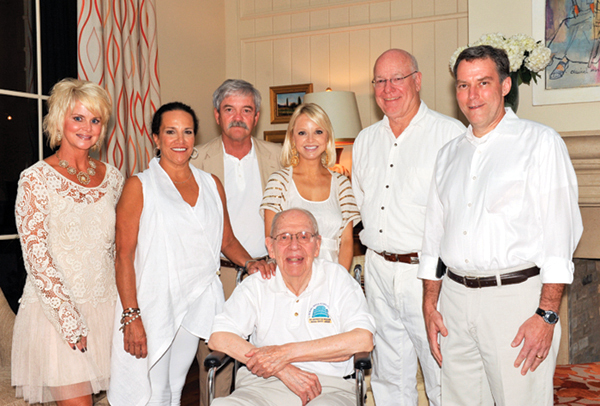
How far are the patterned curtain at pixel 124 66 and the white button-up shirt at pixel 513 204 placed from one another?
8.15 ft

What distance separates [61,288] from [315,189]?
1176 millimetres

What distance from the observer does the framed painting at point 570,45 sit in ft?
10.9

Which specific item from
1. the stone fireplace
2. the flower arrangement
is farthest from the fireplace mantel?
the flower arrangement

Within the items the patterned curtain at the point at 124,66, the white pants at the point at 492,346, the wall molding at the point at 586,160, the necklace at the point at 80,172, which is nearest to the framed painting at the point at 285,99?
the patterned curtain at the point at 124,66

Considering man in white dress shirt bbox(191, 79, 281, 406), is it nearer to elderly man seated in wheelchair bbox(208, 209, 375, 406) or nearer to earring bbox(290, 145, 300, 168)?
earring bbox(290, 145, 300, 168)

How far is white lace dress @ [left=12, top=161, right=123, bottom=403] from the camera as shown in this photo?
202cm

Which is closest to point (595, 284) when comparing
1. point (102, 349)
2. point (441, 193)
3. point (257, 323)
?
point (441, 193)

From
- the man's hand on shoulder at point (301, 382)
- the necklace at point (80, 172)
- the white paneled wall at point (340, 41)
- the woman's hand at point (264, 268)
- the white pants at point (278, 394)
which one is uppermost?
the white paneled wall at point (340, 41)

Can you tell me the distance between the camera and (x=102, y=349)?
220 cm

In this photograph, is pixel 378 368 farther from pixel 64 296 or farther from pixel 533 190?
pixel 64 296

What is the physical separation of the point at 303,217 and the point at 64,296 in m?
0.95

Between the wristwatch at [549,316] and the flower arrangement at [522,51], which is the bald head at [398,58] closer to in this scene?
the flower arrangement at [522,51]

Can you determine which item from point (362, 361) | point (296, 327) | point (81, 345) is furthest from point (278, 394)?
point (81, 345)

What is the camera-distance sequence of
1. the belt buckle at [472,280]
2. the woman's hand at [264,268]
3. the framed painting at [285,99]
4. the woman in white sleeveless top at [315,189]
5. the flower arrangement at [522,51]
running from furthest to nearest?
1. the framed painting at [285,99]
2. the flower arrangement at [522,51]
3. the woman in white sleeveless top at [315,189]
4. the woman's hand at [264,268]
5. the belt buckle at [472,280]
